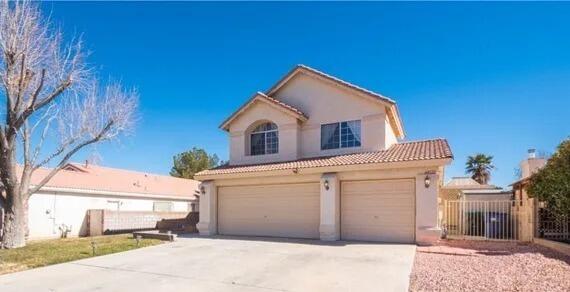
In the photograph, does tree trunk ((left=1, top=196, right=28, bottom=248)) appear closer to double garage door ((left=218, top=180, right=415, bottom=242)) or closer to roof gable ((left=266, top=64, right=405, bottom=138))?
double garage door ((left=218, top=180, right=415, bottom=242))

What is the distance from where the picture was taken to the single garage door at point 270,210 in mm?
16500

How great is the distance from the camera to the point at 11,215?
14914mm

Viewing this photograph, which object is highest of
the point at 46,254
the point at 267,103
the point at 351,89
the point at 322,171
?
the point at 351,89

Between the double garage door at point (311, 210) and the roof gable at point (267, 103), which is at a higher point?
the roof gable at point (267, 103)

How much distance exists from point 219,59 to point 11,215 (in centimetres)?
1192

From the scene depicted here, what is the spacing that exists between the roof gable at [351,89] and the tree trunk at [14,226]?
12560mm

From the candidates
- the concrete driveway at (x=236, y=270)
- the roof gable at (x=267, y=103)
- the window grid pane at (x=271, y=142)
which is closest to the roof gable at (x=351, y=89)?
the roof gable at (x=267, y=103)

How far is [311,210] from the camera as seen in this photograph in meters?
16.4

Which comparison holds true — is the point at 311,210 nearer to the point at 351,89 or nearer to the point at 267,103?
the point at 351,89

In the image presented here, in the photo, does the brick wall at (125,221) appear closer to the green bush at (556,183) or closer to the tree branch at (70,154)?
the tree branch at (70,154)

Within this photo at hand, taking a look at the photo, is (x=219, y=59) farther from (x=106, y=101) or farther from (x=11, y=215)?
(x=11, y=215)

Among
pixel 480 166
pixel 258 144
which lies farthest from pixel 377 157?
pixel 480 166

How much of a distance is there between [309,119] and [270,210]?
500 cm

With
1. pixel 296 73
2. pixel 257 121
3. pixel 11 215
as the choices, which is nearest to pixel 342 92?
pixel 296 73
